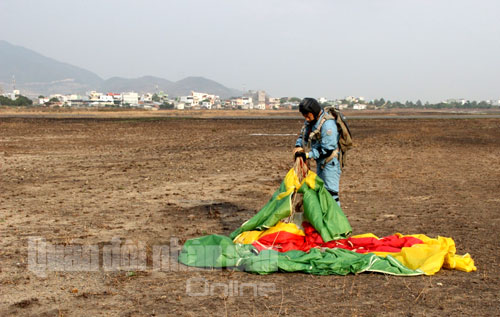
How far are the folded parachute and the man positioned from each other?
0.84 ft

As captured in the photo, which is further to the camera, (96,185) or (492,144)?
(492,144)

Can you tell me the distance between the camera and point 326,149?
680cm

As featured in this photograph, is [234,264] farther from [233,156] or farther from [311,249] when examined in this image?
[233,156]

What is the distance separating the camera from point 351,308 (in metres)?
4.70

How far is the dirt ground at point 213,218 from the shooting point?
15.9 feet

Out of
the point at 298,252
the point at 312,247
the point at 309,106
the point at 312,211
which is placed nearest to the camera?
the point at 298,252

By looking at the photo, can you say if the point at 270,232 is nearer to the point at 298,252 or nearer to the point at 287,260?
the point at 298,252

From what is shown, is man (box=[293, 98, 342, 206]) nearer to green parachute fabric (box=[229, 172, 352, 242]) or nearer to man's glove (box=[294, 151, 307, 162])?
man's glove (box=[294, 151, 307, 162])

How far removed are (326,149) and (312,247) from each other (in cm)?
127

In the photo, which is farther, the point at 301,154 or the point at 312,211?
the point at 301,154

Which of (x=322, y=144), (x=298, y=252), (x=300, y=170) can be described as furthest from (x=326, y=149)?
(x=298, y=252)

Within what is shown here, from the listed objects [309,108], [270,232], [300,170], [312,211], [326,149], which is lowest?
[270,232]

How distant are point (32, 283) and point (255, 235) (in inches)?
101

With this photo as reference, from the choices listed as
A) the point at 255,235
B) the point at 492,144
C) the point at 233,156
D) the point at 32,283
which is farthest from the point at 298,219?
the point at 492,144
